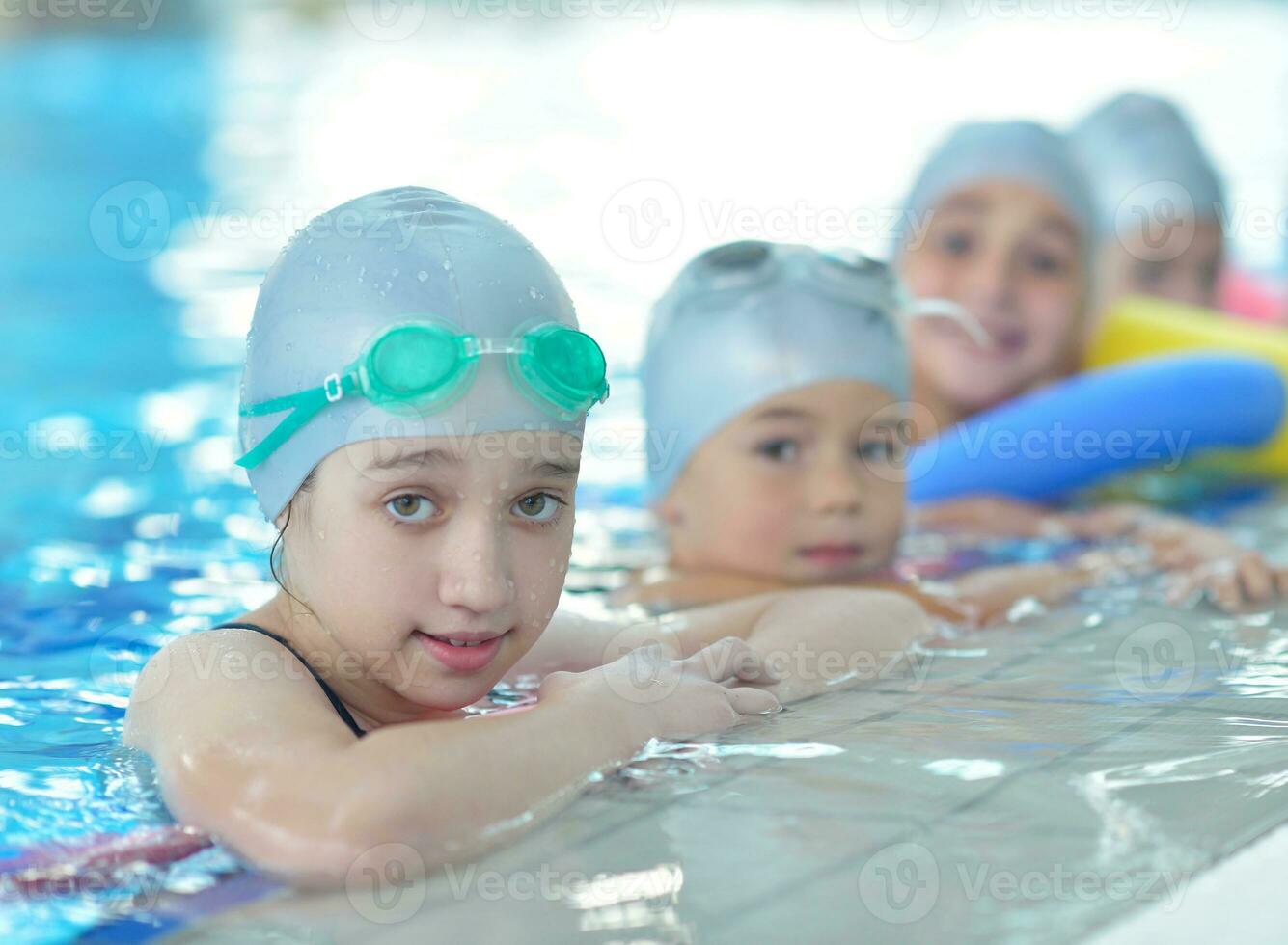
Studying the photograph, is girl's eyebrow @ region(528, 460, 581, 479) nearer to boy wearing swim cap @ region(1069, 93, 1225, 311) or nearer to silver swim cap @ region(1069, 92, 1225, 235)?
boy wearing swim cap @ region(1069, 93, 1225, 311)

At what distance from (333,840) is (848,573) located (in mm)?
2083

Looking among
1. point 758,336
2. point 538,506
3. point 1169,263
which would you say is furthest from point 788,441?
point 1169,263

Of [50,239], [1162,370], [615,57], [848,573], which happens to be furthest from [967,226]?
[615,57]

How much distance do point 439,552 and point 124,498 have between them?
3.25 m

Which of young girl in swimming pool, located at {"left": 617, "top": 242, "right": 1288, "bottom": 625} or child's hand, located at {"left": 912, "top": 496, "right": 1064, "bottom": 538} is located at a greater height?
young girl in swimming pool, located at {"left": 617, "top": 242, "right": 1288, "bottom": 625}

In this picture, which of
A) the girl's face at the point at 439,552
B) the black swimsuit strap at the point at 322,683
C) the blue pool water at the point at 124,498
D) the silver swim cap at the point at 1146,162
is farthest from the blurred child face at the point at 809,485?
the silver swim cap at the point at 1146,162

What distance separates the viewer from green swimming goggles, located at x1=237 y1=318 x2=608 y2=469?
2.57m

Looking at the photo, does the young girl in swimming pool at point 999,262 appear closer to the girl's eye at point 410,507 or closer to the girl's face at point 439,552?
the girl's face at point 439,552

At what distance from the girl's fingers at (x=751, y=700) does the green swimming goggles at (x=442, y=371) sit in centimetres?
64

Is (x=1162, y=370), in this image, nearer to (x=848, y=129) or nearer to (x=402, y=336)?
(x=402, y=336)

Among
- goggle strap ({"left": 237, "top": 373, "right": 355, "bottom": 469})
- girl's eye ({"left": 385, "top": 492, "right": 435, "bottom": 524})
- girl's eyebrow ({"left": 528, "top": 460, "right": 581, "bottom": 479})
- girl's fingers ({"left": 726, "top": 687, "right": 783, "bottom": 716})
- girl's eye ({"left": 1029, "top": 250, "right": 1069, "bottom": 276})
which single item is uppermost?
girl's eye ({"left": 1029, "top": 250, "right": 1069, "bottom": 276})

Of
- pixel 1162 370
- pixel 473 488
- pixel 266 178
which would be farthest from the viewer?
pixel 266 178

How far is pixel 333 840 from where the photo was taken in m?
2.27

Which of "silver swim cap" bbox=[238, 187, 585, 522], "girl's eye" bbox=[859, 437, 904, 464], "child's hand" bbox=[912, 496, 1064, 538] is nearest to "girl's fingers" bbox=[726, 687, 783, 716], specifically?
"silver swim cap" bbox=[238, 187, 585, 522]
